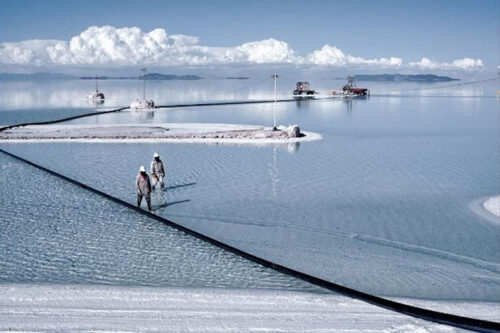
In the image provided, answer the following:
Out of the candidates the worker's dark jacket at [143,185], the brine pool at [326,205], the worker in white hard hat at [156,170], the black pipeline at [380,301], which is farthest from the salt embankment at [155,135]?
the black pipeline at [380,301]

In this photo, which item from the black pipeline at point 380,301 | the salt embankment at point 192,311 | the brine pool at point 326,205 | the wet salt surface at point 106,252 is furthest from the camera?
the brine pool at point 326,205

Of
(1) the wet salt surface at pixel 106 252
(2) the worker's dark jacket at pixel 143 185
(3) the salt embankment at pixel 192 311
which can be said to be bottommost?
(3) the salt embankment at pixel 192 311

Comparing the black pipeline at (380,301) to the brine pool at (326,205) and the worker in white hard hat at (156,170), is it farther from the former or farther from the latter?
the worker in white hard hat at (156,170)

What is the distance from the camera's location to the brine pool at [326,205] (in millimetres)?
10039

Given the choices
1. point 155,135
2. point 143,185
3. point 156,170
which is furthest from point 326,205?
point 155,135

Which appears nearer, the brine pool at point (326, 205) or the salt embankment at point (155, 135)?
the brine pool at point (326, 205)

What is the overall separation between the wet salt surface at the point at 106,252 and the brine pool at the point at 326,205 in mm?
87

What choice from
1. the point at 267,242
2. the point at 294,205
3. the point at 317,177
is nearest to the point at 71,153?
the point at 317,177

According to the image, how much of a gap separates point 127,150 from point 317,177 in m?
11.0

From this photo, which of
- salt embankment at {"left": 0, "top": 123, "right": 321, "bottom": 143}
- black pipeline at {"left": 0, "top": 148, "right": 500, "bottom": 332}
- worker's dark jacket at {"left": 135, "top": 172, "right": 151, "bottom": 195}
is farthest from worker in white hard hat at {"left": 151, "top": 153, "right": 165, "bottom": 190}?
salt embankment at {"left": 0, "top": 123, "right": 321, "bottom": 143}

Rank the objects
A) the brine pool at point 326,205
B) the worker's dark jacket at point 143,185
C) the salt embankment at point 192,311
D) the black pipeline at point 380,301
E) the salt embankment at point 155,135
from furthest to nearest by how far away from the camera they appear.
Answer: the salt embankment at point 155,135 < the worker's dark jacket at point 143,185 < the brine pool at point 326,205 < the black pipeline at point 380,301 < the salt embankment at point 192,311

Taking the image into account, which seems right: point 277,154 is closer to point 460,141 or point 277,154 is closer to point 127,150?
point 127,150

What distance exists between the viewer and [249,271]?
32.4 feet

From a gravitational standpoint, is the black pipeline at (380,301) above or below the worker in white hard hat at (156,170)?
below
